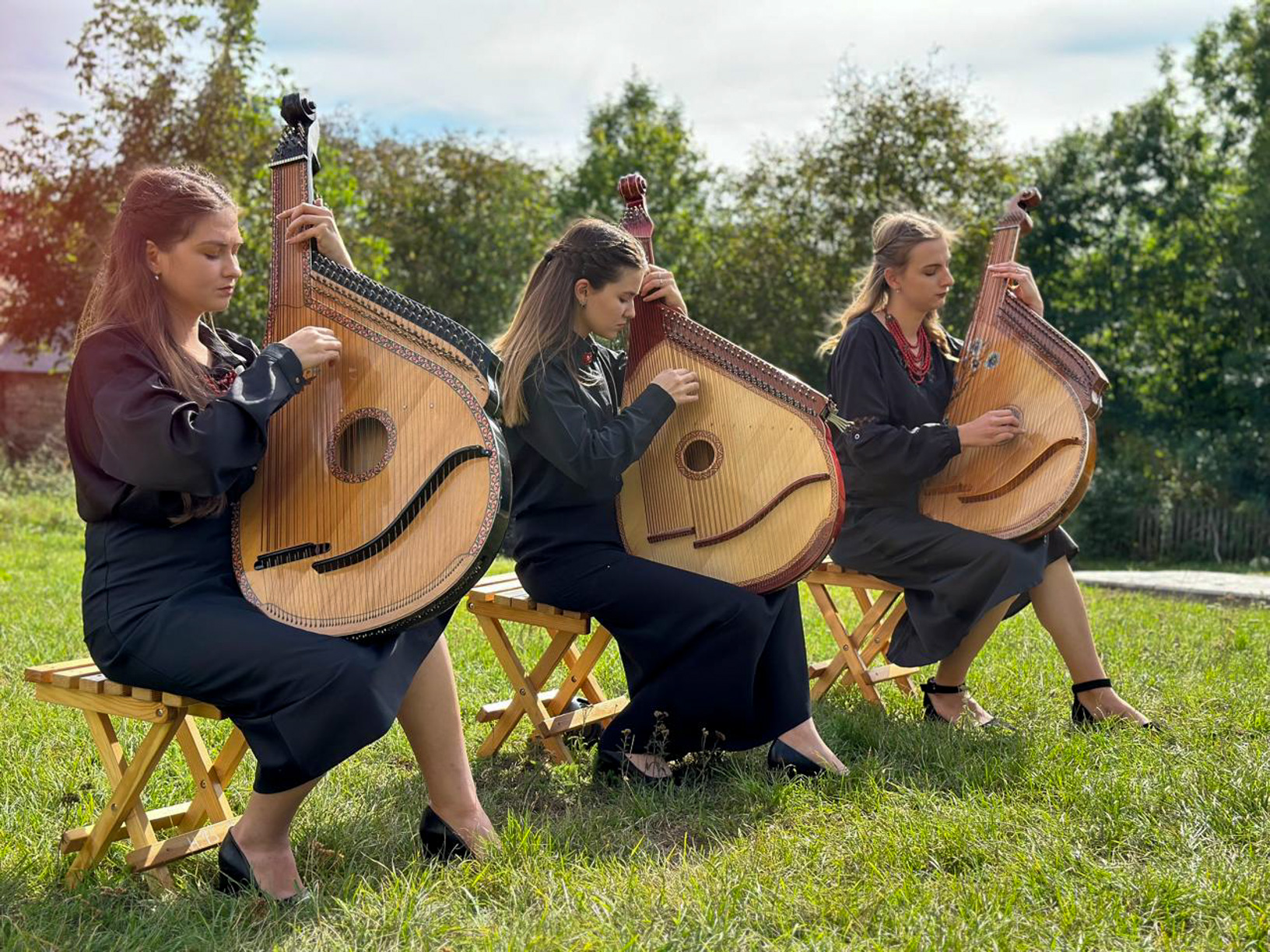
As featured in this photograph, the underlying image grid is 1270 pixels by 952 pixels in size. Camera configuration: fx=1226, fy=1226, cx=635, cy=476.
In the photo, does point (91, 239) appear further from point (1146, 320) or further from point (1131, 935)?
point (1146, 320)

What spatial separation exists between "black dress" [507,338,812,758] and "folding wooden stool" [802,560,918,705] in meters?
0.69

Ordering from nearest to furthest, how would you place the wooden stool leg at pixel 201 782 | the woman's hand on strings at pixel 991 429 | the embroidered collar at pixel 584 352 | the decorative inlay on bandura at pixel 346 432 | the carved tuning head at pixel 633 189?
the decorative inlay on bandura at pixel 346 432 → the wooden stool leg at pixel 201 782 → the embroidered collar at pixel 584 352 → the carved tuning head at pixel 633 189 → the woman's hand on strings at pixel 991 429

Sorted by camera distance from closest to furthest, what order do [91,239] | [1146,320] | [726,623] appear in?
[726,623]
[91,239]
[1146,320]

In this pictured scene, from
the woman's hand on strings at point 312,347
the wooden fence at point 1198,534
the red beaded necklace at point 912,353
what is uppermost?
the red beaded necklace at point 912,353

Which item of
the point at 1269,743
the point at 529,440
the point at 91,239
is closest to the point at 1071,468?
the point at 1269,743

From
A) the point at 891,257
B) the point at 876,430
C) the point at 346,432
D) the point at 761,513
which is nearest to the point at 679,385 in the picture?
→ the point at 761,513

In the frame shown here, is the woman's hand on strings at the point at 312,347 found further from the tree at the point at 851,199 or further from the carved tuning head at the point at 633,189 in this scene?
the tree at the point at 851,199

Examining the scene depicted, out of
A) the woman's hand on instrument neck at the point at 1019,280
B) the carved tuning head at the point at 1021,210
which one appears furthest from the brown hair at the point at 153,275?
the carved tuning head at the point at 1021,210

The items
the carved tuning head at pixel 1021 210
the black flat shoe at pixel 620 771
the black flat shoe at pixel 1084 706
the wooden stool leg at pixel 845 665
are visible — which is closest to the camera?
the black flat shoe at pixel 620 771

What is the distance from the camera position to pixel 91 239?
11375mm

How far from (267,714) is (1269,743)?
2.86 meters

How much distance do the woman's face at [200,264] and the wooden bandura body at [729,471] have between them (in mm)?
1287

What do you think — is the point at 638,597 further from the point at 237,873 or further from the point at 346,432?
the point at 237,873

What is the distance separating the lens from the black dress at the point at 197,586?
248 cm
